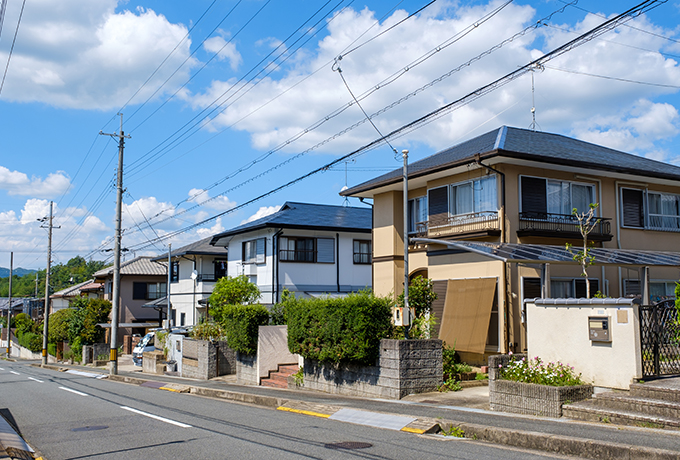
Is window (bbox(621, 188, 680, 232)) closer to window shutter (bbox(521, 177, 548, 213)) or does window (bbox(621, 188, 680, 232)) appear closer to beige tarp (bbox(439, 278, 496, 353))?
window shutter (bbox(521, 177, 548, 213))

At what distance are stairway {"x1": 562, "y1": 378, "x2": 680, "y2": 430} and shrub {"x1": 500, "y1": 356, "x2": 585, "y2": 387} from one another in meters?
0.69

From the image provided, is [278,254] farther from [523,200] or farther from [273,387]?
[523,200]

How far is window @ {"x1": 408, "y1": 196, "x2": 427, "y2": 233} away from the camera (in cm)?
2233

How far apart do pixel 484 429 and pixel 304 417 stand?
4.38 meters

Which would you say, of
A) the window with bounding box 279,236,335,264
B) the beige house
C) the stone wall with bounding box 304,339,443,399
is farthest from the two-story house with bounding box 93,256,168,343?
the stone wall with bounding box 304,339,443,399

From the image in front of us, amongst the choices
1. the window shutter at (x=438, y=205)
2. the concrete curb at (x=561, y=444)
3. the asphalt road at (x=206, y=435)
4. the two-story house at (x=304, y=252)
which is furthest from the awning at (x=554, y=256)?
the two-story house at (x=304, y=252)

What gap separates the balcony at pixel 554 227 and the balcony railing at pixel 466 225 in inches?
34.5

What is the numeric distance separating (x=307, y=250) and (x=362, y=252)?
12.5 ft

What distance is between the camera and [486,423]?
9.51 metres

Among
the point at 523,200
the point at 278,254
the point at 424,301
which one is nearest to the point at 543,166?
the point at 523,200

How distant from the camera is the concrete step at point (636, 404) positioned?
8.82 meters

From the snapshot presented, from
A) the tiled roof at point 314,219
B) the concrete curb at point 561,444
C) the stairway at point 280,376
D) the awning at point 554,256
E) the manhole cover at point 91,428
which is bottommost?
the stairway at point 280,376

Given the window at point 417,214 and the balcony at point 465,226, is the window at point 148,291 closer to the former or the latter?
the window at point 417,214

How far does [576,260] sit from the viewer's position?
580 inches
